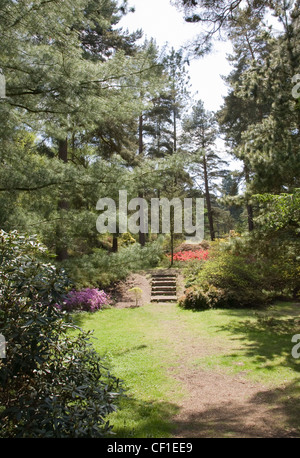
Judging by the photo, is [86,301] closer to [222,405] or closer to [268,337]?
[268,337]

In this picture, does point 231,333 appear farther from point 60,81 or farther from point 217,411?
point 60,81

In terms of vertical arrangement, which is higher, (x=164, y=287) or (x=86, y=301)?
(x=164, y=287)

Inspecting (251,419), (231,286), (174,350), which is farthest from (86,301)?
(251,419)

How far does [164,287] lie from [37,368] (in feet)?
33.4

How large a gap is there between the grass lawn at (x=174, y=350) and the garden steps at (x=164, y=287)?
4.29 feet

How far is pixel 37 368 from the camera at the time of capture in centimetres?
268

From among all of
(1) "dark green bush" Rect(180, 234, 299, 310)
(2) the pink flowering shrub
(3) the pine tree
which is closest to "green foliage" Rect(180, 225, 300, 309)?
(1) "dark green bush" Rect(180, 234, 299, 310)

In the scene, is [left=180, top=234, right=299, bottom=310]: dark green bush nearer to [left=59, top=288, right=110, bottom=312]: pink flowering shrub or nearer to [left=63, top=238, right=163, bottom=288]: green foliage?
[left=63, top=238, right=163, bottom=288]: green foliage

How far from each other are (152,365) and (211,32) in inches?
229

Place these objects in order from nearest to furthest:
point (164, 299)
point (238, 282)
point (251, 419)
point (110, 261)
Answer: point (251, 419) → point (110, 261) → point (238, 282) → point (164, 299)

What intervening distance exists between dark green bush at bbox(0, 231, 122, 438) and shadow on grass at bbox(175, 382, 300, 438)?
47.8 inches

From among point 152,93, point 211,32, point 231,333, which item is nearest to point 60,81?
A: point 152,93

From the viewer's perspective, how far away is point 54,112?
245 inches

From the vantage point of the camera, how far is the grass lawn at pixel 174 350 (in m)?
3.87
